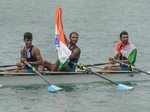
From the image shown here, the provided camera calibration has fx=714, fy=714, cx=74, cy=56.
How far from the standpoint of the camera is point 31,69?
26.0 meters

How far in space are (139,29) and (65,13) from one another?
363 inches

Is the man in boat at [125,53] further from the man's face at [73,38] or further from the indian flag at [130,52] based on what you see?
the man's face at [73,38]

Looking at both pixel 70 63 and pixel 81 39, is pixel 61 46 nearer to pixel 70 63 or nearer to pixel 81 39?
pixel 70 63

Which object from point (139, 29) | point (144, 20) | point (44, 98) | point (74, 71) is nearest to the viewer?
point (44, 98)

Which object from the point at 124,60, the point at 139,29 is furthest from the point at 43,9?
the point at 124,60

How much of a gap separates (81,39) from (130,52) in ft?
48.3

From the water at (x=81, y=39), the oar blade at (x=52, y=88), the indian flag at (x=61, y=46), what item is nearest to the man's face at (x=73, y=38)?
the indian flag at (x=61, y=46)

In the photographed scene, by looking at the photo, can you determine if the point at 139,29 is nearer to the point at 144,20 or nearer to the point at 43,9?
the point at 144,20

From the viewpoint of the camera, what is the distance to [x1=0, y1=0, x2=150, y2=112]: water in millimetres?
24766

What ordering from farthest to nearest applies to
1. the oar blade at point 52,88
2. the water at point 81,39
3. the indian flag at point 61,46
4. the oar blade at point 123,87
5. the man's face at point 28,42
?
1. the indian flag at point 61,46
2. the oar blade at point 123,87
3. the man's face at point 28,42
4. the oar blade at point 52,88
5. the water at point 81,39

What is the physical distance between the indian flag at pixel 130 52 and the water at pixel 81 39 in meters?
1.04

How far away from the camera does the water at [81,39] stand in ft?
81.3

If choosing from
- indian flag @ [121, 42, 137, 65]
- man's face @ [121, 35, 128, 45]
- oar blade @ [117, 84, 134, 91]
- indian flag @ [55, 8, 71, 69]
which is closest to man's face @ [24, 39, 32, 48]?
indian flag @ [55, 8, 71, 69]

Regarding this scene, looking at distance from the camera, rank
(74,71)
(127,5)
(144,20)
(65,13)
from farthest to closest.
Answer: (127,5)
(65,13)
(144,20)
(74,71)
